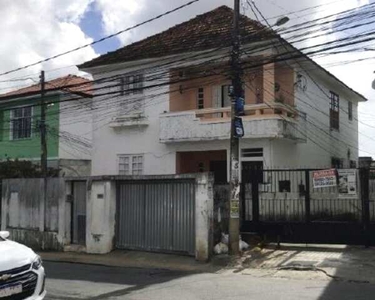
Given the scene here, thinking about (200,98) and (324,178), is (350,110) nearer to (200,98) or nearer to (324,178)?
(200,98)

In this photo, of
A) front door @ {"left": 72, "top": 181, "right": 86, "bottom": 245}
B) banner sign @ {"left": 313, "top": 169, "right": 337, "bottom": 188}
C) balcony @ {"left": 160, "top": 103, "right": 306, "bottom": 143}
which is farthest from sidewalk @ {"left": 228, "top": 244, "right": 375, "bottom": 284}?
balcony @ {"left": 160, "top": 103, "right": 306, "bottom": 143}

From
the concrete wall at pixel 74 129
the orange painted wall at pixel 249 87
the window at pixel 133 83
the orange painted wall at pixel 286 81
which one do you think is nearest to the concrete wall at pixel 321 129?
the orange painted wall at pixel 286 81

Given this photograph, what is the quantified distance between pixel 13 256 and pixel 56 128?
70.8 ft

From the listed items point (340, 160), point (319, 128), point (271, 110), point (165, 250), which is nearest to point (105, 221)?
point (165, 250)

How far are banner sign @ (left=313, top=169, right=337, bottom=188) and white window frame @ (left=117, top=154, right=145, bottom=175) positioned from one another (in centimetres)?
921

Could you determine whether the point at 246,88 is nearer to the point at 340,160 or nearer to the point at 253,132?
the point at 253,132

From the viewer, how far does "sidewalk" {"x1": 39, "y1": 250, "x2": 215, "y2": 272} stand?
13070 millimetres

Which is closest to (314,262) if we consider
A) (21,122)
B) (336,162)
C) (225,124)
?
(225,124)

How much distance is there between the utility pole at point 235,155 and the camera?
13773 mm

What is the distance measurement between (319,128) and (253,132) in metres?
5.91

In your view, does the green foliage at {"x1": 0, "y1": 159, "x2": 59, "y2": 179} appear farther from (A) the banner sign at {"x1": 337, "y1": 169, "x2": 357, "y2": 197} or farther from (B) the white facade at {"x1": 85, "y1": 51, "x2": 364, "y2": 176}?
(A) the banner sign at {"x1": 337, "y1": 169, "x2": 357, "y2": 197}

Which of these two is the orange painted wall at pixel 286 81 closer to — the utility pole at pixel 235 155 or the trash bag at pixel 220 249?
the utility pole at pixel 235 155

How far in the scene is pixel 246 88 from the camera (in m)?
21.0

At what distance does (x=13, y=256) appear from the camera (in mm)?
6785
